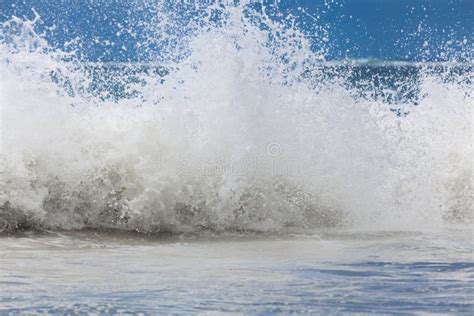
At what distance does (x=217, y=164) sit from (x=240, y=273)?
8.63 feet

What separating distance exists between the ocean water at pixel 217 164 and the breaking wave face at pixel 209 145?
1 centimetres

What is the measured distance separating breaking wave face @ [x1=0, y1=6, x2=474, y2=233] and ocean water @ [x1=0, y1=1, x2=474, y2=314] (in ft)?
0.04

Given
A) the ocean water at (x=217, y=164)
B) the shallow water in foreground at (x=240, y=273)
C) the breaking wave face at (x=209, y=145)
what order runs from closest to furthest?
the shallow water in foreground at (x=240, y=273)
the ocean water at (x=217, y=164)
the breaking wave face at (x=209, y=145)

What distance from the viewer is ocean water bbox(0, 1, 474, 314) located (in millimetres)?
6426

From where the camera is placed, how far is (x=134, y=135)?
7793 mm

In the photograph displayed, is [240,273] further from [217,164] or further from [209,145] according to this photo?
[209,145]

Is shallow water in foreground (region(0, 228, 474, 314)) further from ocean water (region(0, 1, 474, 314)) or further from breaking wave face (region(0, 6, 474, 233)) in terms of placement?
breaking wave face (region(0, 6, 474, 233))

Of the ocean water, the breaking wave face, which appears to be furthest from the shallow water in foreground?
the breaking wave face

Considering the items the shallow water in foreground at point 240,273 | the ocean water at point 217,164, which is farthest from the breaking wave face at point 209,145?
the shallow water in foreground at point 240,273

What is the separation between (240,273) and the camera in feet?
16.8

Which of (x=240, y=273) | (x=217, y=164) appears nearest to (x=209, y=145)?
(x=217, y=164)

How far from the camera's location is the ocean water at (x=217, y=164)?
21.1 ft

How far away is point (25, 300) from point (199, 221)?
312 cm

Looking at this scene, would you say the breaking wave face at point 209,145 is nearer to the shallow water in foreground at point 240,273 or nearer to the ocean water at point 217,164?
the ocean water at point 217,164
